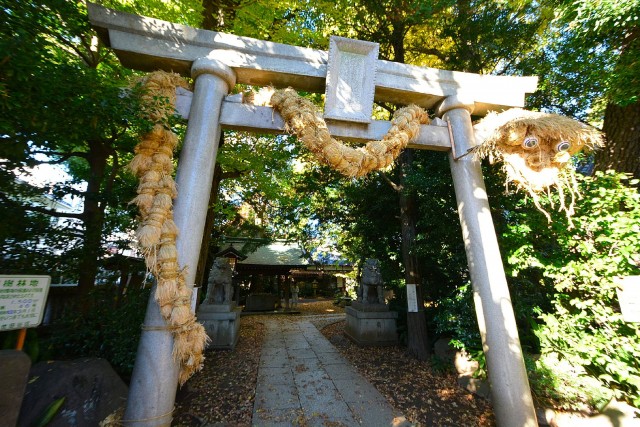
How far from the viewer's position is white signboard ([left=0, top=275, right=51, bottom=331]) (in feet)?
6.37

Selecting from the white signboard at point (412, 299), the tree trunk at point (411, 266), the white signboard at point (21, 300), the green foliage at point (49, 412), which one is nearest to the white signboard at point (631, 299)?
the white signboard at point (412, 299)

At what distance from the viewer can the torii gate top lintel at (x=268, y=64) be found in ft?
9.19

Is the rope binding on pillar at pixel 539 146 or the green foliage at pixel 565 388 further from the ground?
the rope binding on pillar at pixel 539 146

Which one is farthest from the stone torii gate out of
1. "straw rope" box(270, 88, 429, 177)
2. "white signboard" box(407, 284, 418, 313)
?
"white signboard" box(407, 284, 418, 313)

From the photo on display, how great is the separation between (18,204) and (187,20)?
3.61 metres

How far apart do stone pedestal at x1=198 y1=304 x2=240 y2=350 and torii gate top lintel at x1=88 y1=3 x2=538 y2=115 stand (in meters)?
5.72

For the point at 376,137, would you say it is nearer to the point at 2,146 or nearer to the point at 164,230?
the point at 164,230

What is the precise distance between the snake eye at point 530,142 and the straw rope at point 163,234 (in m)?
3.53

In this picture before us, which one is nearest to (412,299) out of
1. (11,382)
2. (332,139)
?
(332,139)

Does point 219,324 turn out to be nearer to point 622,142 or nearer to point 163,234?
point 163,234

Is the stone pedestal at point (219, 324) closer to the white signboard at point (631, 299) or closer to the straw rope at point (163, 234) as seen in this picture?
the straw rope at point (163, 234)

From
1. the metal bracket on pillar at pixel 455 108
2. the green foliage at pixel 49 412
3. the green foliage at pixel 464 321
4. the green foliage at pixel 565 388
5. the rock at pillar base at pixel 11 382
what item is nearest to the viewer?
the rock at pillar base at pixel 11 382

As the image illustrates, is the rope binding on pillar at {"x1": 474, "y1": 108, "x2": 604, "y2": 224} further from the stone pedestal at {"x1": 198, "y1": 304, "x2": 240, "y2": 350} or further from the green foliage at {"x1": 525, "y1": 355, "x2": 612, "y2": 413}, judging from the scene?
the stone pedestal at {"x1": 198, "y1": 304, "x2": 240, "y2": 350}

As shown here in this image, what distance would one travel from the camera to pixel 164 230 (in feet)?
7.64
